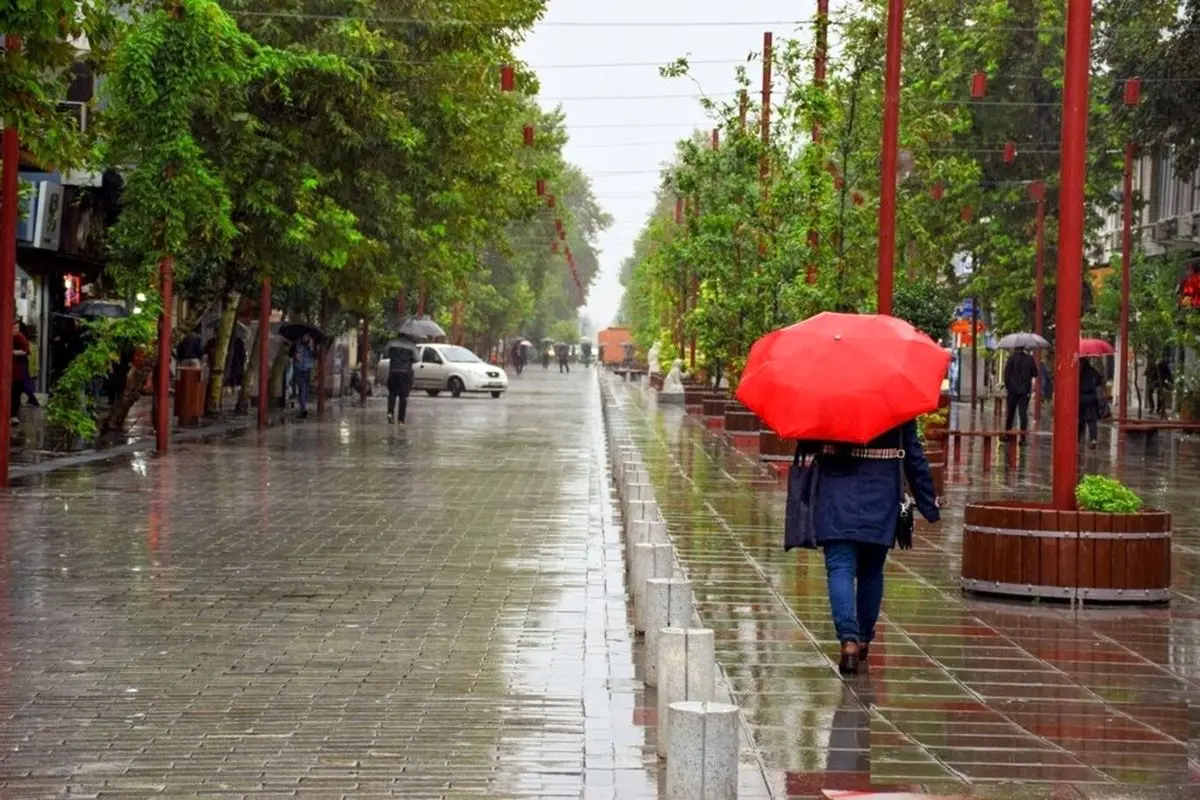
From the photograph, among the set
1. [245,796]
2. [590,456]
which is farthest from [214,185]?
[245,796]

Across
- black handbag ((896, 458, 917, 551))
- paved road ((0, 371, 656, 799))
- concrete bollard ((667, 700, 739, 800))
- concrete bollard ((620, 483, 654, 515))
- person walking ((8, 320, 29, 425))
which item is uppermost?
person walking ((8, 320, 29, 425))

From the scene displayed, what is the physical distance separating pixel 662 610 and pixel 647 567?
5.69 ft

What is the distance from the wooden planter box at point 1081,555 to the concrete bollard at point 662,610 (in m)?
4.17

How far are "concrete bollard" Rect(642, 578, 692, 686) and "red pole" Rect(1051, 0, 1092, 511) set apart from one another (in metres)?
4.59

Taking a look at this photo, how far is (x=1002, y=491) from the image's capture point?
2278 cm

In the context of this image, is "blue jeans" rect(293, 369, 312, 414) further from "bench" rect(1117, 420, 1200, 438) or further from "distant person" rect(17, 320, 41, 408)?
"bench" rect(1117, 420, 1200, 438)

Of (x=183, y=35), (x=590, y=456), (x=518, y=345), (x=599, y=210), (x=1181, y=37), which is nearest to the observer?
(x=183, y=35)

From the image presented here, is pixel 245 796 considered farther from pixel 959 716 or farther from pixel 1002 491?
pixel 1002 491

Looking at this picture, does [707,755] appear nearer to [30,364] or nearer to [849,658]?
[849,658]

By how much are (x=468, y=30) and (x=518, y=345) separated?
70.9 meters

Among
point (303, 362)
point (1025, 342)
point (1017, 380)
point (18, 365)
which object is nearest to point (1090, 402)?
point (1017, 380)

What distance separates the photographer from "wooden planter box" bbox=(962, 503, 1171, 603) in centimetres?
1285

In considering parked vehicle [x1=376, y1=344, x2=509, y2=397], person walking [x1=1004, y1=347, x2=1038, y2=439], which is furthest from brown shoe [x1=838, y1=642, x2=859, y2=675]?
parked vehicle [x1=376, y1=344, x2=509, y2=397]

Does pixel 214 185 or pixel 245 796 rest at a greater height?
pixel 214 185
